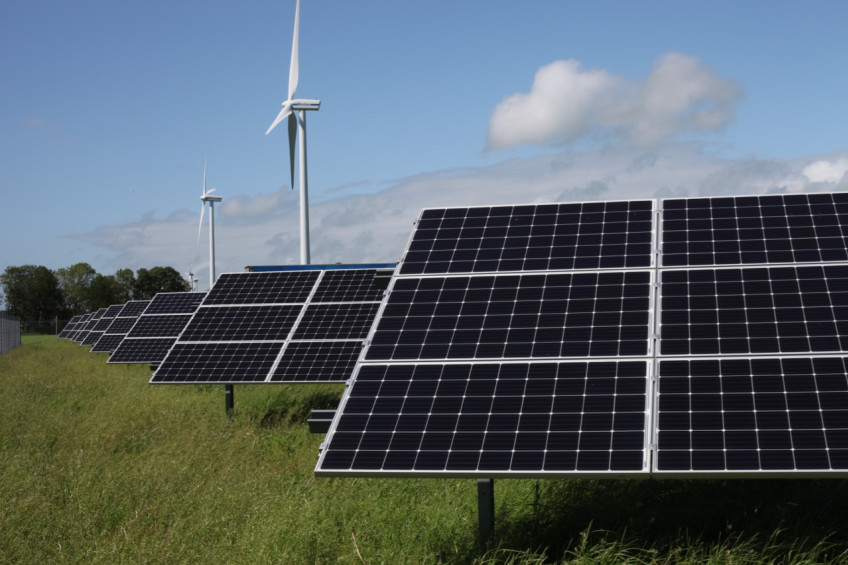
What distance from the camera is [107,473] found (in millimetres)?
13289

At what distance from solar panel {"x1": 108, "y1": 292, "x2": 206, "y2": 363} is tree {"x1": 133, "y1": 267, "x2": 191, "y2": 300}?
365ft

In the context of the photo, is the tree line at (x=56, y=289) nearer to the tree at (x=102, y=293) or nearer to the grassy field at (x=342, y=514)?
the tree at (x=102, y=293)

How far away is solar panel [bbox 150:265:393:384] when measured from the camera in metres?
18.9

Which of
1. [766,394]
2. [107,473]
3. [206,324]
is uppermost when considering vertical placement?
[766,394]

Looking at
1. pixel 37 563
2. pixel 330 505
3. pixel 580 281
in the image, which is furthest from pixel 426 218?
pixel 37 563

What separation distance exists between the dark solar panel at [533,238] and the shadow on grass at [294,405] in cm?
851

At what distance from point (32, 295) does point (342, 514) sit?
502 ft

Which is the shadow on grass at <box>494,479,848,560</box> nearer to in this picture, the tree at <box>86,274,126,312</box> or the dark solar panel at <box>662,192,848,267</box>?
the dark solar panel at <box>662,192,848,267</box>

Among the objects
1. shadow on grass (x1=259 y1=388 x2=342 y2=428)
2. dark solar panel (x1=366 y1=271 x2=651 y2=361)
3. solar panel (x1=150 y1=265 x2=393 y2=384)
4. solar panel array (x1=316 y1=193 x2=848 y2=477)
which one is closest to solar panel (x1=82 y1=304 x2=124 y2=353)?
shadow on grass (x1=259 y1=388 x2=342 y2=428)

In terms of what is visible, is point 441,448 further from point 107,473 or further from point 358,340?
point 358,340

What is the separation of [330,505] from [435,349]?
3.34m

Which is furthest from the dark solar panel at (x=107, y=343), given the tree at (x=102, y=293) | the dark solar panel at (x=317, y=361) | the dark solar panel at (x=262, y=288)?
the tree at (x=102, y=293)

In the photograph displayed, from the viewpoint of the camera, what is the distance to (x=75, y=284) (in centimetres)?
16088

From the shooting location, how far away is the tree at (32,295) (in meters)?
148
